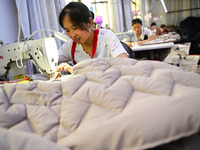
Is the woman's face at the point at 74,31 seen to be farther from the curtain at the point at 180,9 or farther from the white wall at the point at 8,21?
the curtain at the point at 180,9

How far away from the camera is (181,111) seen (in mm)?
413

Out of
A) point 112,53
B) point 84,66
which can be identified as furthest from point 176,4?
point 84,66

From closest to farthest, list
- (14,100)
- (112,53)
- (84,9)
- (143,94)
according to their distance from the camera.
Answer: (143,94) → (14,100) → (84,9) → (112,53)

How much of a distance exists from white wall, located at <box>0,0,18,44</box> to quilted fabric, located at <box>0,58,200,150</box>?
1204mm

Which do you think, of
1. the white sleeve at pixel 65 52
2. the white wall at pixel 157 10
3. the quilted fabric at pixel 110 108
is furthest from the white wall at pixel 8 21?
the white wall at pixel 157 10

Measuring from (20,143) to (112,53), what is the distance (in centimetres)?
99

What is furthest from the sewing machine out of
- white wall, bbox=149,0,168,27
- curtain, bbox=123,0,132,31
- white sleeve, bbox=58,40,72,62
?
white wall, bbox=149,0,168,27

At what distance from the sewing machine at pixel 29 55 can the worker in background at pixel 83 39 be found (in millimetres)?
104

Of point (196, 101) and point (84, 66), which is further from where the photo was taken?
point (84, 66)

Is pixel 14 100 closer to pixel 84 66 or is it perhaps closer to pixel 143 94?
pixel 84 66

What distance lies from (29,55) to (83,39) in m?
0.38

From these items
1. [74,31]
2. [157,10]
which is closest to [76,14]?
[74,31]

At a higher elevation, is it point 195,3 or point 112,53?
point 195,3

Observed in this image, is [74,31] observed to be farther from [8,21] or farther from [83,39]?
[8,21]
